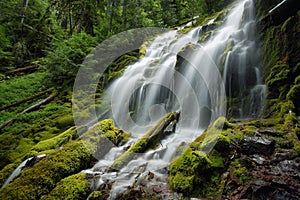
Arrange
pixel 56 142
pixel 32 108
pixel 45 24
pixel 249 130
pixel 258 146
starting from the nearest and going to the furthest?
pixel 258 146
pixel 249 130
pixel 56 142
pixel 32 108
pixel 45 24

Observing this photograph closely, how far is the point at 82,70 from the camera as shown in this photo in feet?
33.9

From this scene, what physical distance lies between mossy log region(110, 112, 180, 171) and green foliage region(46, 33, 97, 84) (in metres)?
6.67

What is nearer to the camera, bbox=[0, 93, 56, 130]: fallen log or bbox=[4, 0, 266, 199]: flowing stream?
bbox=[4, 0, 266, 199]: flowing stream

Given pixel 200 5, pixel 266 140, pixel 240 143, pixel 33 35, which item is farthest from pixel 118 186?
pixel 200 5

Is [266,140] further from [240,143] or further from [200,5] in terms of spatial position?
[200,5]

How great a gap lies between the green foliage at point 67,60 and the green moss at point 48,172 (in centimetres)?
692

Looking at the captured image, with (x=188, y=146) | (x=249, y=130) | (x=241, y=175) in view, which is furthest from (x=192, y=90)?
(x=241, y=175)

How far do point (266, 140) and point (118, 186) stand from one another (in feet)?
10.4

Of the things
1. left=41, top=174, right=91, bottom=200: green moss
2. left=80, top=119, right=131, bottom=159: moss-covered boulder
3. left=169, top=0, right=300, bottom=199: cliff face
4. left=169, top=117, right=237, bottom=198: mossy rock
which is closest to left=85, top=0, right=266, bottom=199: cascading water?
left=80, top=119, right=131, bottom=159: moss-covered boulder

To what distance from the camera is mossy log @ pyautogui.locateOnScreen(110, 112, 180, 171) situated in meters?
4.41

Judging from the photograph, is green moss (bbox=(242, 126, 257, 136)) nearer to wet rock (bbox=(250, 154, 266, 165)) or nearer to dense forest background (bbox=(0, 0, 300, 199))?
dense forest background (bbox=(0, 0, 300, 199))

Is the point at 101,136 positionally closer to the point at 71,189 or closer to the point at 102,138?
the point at 102,138

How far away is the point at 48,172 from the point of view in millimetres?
3896

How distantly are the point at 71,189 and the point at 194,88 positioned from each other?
578 centimetres
